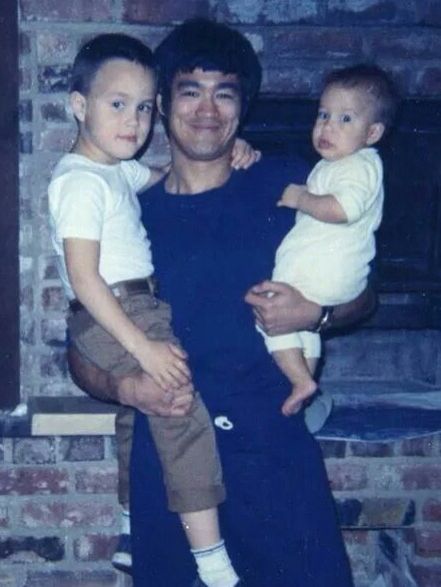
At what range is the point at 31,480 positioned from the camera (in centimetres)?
231

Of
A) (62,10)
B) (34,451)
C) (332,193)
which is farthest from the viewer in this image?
(34,451)

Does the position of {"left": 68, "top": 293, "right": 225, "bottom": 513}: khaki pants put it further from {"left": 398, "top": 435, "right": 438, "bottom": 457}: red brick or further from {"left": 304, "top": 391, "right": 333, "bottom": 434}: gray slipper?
{"left": 398, "top": 435, "right": 438, "bottom": 457}: red brick

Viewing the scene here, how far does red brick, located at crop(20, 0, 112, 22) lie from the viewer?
218 cm

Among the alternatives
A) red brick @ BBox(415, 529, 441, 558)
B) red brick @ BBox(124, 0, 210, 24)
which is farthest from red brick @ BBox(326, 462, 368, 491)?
red brick @ BBox(124, 0, 210, 24)

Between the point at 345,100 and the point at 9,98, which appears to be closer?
the point at 345,100

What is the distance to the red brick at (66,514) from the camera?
7.63 ft

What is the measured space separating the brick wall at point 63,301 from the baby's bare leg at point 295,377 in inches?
20.3

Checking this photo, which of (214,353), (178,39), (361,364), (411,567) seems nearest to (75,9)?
(178,39)

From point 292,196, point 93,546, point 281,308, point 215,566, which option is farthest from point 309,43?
point 93,546

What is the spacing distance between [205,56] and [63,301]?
0.77m

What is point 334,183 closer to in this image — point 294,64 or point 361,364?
point 294,64

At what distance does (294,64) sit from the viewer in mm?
2297

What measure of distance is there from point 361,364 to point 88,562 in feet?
3.06

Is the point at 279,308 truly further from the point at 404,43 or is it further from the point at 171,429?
the point at 404,43
